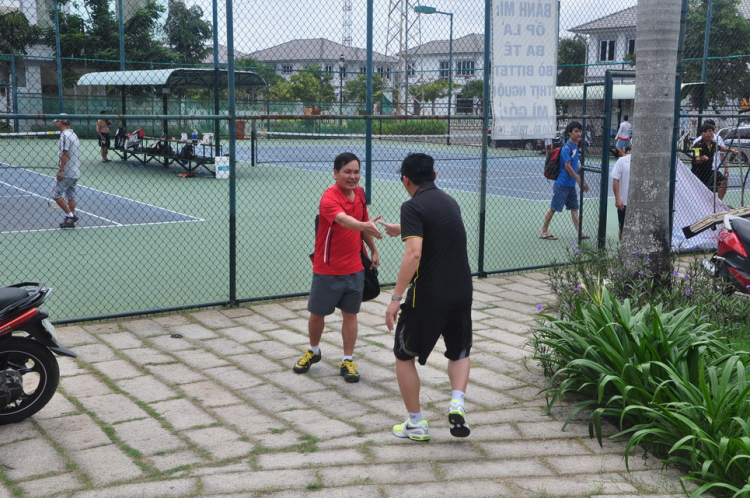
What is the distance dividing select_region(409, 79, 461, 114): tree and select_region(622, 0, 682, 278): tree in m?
11.8

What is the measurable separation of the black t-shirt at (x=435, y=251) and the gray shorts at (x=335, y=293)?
1247 millimetres

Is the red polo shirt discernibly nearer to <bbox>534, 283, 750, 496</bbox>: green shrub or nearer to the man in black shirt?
<bbox>534, 283, 750, 496</bbox>: green shrub

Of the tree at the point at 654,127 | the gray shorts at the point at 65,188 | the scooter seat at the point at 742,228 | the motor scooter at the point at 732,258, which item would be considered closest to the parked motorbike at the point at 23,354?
the tree at the point at 654,127

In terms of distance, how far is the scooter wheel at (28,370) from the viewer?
478 cm

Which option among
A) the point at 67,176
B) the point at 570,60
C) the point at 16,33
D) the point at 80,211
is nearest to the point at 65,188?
the point at 67,176

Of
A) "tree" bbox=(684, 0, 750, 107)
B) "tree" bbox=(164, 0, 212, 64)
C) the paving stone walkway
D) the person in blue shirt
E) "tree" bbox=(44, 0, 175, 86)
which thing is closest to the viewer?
the paving stone walkway

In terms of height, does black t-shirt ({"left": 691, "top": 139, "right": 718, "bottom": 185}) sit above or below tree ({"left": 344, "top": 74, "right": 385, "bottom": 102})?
below

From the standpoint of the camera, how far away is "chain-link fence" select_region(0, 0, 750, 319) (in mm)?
8750

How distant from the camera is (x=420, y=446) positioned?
176 inches

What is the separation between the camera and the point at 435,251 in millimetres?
4477

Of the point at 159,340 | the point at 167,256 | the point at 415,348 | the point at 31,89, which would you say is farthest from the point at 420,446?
the point at 31,89

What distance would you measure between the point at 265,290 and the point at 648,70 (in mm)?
4389

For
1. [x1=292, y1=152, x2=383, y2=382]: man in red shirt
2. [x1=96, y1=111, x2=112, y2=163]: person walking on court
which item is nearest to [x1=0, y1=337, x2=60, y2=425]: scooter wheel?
[x1=292, y1=152, x2=383, y2=382]: man in red shirt

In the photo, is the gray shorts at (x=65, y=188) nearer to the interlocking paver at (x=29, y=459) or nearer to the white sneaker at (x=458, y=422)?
the interlocking paver at (x=29, y=459)
